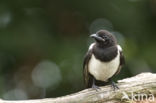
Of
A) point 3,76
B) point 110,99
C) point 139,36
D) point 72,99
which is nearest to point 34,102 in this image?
point 72,99

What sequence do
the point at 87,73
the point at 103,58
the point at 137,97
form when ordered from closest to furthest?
the point at 137,97
the point at 103,58
the point at 87,73

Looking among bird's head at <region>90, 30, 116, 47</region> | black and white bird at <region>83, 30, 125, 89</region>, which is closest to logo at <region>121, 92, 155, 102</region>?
black and white bird at <region>83, 30, 125, 89</region>

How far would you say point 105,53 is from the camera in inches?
305

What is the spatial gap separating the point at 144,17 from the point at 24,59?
8.18 ft

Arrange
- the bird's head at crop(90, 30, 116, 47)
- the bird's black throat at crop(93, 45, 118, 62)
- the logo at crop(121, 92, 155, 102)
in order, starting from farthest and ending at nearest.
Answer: the bird's head at crop(90, 30, 116, 47)
the bird's black throat at crop(93, 45, 118, 62)
the logo at crop(121, 92, 155, 102)

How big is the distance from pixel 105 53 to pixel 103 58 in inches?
3.1

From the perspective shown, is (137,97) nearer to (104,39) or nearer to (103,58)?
(103,58)

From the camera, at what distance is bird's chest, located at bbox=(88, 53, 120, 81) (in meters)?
7.75

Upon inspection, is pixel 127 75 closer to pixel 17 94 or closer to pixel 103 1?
pixel 103 1

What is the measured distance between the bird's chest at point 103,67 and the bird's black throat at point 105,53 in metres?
0.05

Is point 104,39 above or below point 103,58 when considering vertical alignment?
above

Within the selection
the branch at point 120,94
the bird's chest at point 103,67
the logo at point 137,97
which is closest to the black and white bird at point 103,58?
the bird's chest at point 103,67

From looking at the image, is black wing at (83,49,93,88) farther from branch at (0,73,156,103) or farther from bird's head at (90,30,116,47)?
→ branch at (0,73,156,103)

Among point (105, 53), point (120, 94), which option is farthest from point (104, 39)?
point (120, 94)
